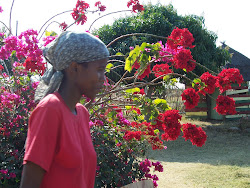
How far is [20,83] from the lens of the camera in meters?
3.11

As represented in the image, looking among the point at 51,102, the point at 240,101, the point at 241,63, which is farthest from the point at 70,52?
the point at 241,63

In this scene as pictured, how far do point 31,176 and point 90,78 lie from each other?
45cm

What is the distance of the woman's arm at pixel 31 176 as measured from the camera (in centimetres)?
112

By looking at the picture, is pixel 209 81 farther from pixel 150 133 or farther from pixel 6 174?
pixel 6 174

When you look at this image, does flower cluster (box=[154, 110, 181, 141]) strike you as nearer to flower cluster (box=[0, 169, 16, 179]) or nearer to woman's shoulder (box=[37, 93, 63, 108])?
flower cluster (box=[0, 169, 16, 179])

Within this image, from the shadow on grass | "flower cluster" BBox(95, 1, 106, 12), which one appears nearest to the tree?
the shadow on grass

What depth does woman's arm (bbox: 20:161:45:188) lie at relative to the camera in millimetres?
1117

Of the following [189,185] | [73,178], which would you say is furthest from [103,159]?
[189,185]

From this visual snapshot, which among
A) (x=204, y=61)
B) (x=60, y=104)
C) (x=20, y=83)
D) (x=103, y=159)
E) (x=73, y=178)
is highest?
(x=204, y=61)

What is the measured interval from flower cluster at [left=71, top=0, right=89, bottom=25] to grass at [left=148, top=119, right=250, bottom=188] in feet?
7.46

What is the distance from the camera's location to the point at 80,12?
3834 millimetres

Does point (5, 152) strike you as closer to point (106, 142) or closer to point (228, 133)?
point (106, 142)

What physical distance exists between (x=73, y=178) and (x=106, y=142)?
211 centimetres

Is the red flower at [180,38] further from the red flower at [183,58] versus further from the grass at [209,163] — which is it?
the grass at [209,163]
